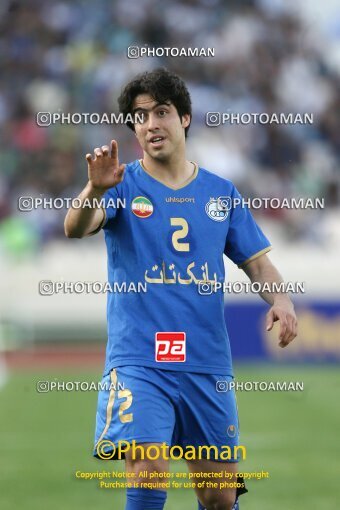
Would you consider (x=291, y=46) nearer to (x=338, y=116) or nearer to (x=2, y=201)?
(x=338, y=116)

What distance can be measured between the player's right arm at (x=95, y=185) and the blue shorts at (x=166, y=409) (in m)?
0.61

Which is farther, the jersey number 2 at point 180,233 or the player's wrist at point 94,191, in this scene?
the jersey number 2 at point 180,233

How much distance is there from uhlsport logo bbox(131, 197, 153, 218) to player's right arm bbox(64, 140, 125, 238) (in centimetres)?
23

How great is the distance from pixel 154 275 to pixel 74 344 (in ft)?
41.1

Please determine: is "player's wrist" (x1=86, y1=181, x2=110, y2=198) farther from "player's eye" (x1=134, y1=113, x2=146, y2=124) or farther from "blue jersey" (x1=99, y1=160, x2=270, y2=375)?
"player's eye" (x1=134, y1=113, x2=146, y2=124)

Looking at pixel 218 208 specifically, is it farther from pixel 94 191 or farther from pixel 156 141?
pixel 94 191

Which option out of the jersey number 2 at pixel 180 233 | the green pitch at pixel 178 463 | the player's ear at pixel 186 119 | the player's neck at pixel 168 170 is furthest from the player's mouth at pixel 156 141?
the green pitch at pixel 178 463

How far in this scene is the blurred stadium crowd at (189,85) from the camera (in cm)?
1642

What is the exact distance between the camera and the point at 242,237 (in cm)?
459

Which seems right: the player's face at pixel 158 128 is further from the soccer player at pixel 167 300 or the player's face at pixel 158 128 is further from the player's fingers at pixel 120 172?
the player's fingers at pixel 120 172

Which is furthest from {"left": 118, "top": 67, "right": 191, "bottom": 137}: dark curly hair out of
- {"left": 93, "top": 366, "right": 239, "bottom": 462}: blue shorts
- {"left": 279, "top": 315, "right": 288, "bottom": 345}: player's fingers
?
{"left": 93, "top": 366, "right": 239, "bottom": 462}: blue shorts

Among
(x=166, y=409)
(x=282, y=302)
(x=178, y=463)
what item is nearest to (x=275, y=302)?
(x=282, y=302)

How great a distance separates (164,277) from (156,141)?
56 centimetres

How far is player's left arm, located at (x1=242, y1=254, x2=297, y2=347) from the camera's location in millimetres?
4309
